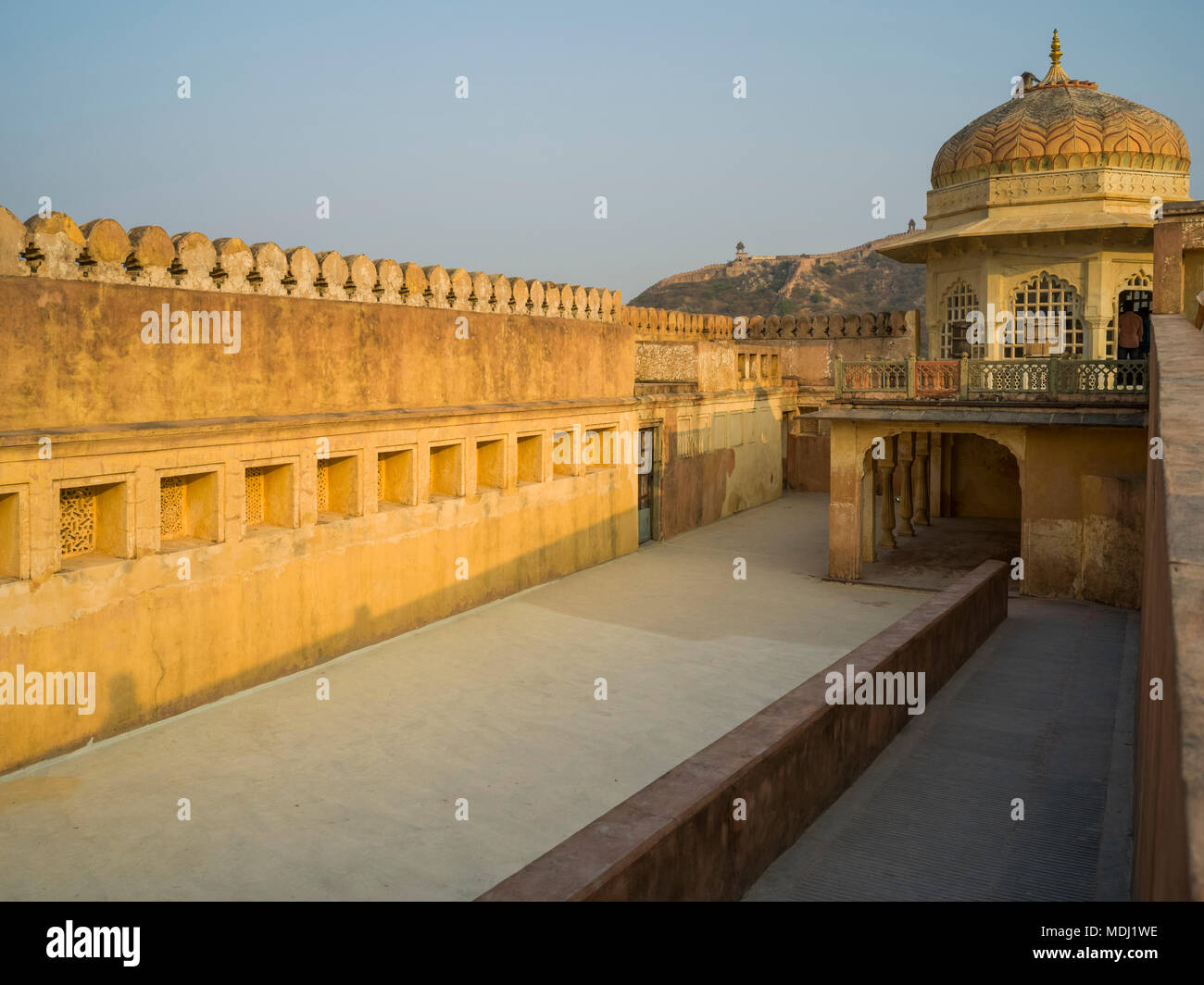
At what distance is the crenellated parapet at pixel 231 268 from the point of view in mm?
8648

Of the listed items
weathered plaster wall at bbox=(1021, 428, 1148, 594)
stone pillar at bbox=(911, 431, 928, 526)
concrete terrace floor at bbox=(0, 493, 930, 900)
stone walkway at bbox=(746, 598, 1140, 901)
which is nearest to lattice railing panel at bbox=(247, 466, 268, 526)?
concrete terrace floor at bbox=(0, 493, 930, 900)

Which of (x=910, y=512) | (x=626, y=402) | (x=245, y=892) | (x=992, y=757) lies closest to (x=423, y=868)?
(x=245, y=892)

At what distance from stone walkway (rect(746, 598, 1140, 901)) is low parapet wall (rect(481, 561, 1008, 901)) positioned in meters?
0.18

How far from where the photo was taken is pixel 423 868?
6508 millimetres

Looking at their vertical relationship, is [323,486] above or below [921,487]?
above

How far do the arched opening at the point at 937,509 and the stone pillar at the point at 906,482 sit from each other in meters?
0.02

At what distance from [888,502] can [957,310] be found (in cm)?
492

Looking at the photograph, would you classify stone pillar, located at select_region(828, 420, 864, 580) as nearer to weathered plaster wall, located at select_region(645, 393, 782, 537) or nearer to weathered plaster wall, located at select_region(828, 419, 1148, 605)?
weathered plaster wall, located at select_region(828, 419, 1148, 605)

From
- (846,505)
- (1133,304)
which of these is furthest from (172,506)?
(1133,304)

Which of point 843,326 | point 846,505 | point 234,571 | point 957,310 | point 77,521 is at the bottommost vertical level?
point 234,571

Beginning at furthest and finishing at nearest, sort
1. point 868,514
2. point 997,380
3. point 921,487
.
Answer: point 921,487
point 868,514
point 997,380

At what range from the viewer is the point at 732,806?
5.31 m

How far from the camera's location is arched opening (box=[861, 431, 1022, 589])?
53.3 ft

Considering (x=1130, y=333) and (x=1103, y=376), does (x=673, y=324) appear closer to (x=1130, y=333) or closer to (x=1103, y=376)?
(x=1130, y=333)
